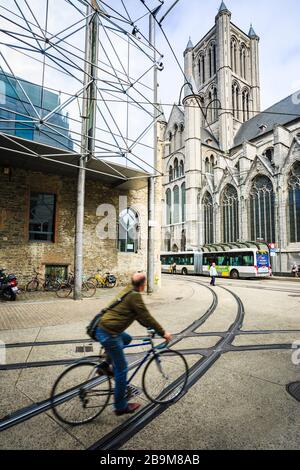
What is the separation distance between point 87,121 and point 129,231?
20.7ft

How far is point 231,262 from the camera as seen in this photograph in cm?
2395

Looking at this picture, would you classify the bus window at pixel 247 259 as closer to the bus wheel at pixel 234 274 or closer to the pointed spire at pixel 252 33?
the bus wheel at pixel 234 274

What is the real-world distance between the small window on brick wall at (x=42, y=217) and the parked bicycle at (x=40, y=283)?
173 centimetres

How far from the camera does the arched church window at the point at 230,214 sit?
36500 mm

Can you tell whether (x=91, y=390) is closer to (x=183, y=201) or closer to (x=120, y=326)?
Result: (x=120, y=326)

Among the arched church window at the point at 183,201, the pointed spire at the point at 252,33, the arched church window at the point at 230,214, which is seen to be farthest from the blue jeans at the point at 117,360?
the pointed spire at the point at 252,33

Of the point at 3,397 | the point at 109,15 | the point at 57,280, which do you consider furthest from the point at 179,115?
the point at 3,397

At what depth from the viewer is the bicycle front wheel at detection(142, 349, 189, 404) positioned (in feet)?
9.96

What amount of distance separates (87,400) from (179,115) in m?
56.7

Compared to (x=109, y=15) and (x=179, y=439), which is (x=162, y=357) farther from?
(x=109, y=15)

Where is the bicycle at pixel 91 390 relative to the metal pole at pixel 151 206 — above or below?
below

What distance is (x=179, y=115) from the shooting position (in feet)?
171

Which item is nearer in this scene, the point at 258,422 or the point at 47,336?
the point at 258,422
